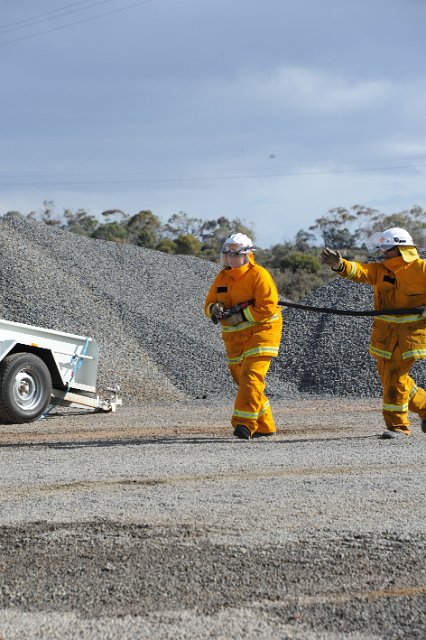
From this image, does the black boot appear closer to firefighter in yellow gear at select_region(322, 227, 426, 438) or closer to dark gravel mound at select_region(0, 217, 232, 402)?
firefighter in yellow gear at select_region(322, 227, 426, 438)

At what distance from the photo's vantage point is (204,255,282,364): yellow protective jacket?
10.4m

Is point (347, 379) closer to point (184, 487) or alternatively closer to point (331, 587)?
point (184, 487)

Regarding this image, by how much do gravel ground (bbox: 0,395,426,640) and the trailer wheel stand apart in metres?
2.83

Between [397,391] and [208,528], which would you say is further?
[397,391]

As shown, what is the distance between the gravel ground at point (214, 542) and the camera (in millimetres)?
4434

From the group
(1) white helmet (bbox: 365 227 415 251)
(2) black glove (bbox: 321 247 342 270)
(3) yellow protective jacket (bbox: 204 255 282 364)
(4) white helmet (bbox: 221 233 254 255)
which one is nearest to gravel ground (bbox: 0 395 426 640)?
(3) yellow protective jacket (bbox: 204 255 282 364)

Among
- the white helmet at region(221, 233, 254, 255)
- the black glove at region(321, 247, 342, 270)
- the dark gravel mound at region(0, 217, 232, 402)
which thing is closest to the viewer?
the black glove at region(321, 247, 342, 270)

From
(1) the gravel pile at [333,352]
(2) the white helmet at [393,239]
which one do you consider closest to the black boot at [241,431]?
(2) the white helmet at [393,239]

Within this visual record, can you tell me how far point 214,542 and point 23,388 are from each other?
7702 millimetres

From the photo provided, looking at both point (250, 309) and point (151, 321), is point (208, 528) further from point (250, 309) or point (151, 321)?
point (151, 321)

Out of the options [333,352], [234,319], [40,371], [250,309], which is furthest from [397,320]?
[333,352]

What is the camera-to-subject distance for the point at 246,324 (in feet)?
34.2

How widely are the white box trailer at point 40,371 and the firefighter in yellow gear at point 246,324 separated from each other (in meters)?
3.15

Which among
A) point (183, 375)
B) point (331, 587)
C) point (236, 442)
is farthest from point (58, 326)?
point (331, 587)
